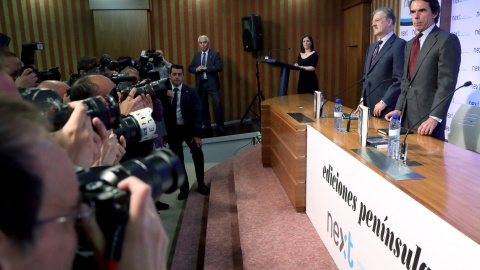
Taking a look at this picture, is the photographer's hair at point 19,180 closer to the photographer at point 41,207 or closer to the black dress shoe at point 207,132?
the photographer at point 41,207

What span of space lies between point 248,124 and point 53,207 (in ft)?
21.6

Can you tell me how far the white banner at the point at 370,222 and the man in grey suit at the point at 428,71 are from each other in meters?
0.62

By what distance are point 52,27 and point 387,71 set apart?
5.41m

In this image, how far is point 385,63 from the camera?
3189 mm

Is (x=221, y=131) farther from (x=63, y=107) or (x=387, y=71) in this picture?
(x=63, y=107)

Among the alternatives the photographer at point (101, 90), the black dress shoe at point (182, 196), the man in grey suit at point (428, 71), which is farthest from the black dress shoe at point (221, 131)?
the photographer at point (101, 90)

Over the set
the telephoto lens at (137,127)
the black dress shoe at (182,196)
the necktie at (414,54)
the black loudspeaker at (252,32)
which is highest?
the black loudspeaker at (252,32)

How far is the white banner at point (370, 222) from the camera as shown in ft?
3.69

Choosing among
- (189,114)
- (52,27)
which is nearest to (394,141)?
(189,114)

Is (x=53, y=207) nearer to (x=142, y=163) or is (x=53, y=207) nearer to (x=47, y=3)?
(x=142, y=163)

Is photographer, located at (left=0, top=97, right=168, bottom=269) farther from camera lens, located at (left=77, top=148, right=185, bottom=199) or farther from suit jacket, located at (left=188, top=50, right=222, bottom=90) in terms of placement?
suit jacket, located at (left=188, top=50, right=222, bottom=90)

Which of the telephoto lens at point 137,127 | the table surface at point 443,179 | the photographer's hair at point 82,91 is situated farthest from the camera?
the photographer's hair at point 82,91

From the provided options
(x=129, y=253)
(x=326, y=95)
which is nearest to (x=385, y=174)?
(x=129, y=253)

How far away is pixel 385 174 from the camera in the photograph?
1.52 m
